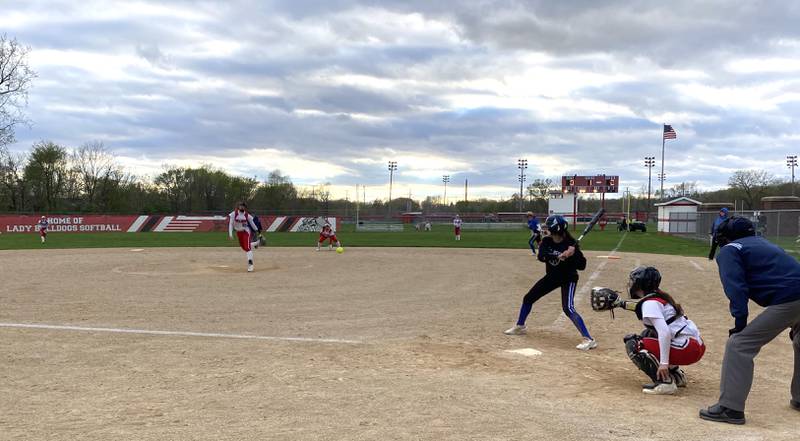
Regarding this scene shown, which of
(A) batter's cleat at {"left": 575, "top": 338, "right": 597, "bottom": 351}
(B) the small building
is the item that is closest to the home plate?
(A) batter's cleat at {"left": 575, "top": 338, "right": 597, "bottom": 351}

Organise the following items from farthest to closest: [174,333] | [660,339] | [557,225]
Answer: [174,333]
[557,225]
[660,339]

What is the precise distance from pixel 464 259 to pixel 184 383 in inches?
647

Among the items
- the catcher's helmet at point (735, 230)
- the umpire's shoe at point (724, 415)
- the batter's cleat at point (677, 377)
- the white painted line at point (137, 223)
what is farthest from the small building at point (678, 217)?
the white painted line at point (137, 223)

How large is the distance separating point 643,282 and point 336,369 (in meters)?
3.40

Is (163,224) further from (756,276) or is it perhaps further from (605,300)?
(756,276)

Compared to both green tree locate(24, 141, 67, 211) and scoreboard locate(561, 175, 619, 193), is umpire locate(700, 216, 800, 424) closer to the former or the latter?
scoreboard locate(561, 175, 619, 193)

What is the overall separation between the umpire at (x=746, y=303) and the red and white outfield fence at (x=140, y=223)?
1656 inches

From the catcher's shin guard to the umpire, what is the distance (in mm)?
867

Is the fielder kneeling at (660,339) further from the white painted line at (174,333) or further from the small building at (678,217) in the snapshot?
the small building at (678,217)

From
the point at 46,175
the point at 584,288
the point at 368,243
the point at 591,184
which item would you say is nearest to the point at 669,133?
the point at 591,184

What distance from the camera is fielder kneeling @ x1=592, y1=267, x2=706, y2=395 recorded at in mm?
5465

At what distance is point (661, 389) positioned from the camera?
540 cm

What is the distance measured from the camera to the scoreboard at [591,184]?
192 ft

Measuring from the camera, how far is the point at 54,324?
28.2 feet
